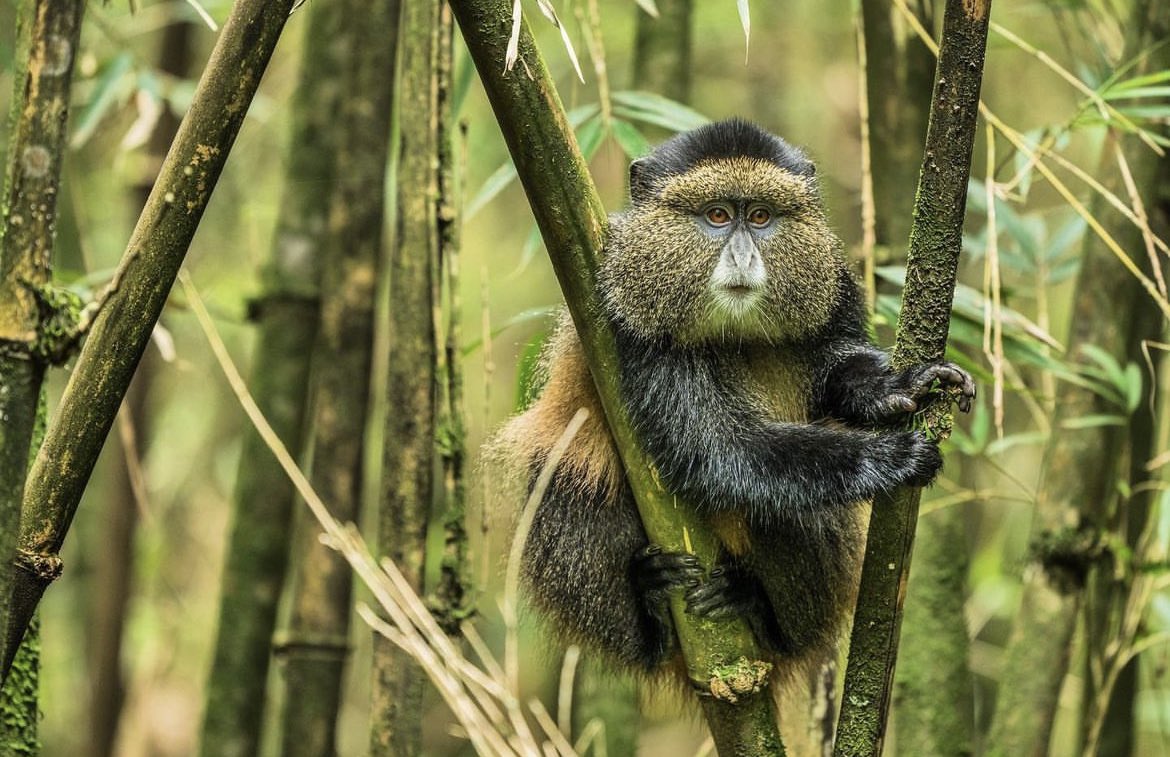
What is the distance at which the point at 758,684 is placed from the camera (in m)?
2.64

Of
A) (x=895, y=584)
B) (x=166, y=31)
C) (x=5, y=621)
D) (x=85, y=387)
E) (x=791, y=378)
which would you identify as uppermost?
(x=166, y=31)

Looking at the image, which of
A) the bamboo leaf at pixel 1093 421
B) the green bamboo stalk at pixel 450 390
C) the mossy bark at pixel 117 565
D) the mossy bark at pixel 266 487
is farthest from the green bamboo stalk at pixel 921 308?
the mossy bark at pixel 117 565

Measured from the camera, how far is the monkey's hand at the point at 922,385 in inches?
106

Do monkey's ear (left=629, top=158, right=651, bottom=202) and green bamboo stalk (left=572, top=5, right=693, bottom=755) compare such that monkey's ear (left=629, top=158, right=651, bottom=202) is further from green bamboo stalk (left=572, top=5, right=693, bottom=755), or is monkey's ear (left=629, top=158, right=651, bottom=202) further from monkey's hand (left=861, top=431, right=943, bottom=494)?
monkey's hand (left=861, top=431, right=943, bottom=494)

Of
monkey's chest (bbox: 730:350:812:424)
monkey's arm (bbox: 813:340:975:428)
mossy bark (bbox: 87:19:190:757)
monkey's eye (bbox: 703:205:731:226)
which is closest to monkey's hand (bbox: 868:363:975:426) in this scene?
monkey's arm (bbox: 813:340:975:428)

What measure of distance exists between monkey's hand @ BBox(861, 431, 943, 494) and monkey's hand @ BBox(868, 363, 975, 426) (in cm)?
7

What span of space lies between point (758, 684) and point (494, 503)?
176 cm

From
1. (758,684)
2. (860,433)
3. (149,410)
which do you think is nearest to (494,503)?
(860,433)

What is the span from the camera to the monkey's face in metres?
3.51

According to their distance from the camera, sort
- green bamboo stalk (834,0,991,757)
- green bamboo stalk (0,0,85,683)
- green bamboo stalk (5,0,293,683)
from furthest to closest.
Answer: green bamboo stalk (834,0,991,757) < green bamboo stalk (5,0,293,683) < green bamboo stalk (0,0,85,683)

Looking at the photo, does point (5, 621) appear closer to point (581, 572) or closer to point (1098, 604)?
point (581, 572)

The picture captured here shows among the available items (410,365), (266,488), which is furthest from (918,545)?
Answer: (266,488)

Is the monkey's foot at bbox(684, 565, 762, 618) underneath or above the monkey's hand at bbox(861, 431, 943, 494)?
underneath

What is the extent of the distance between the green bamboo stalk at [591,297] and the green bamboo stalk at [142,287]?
1.29 ft
